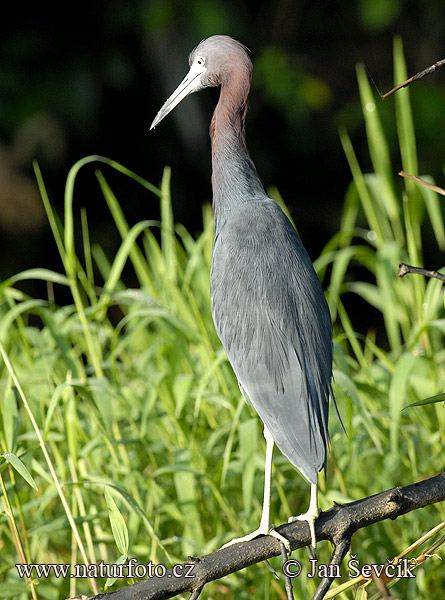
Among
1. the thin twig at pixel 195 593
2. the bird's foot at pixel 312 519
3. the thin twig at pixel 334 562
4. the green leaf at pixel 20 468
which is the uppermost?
the green leaf at pixel 20 468

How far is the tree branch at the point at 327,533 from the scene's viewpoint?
941 mm

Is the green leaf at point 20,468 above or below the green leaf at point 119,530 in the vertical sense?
above

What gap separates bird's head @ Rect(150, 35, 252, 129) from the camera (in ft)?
4.35

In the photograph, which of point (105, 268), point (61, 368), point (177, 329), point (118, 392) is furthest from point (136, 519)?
point (105, 268)

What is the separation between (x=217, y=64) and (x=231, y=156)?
0.17 metres

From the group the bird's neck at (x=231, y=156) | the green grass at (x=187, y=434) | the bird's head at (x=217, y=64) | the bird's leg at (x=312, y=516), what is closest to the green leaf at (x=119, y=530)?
the green grass at (x=187, y=434)

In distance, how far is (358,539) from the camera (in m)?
1.66

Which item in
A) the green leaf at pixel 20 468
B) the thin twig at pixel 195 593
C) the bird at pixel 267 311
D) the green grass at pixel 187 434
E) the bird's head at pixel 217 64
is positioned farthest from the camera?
the green grass at pixel 187 434

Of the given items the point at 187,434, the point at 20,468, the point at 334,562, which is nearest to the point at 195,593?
the point at 334,562

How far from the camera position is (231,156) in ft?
4.45

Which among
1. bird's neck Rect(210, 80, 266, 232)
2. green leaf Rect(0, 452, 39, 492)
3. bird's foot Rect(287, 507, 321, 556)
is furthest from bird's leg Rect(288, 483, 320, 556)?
bird's neck Rect(210, 80, 266, 232)

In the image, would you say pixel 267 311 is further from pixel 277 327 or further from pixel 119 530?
pixel 119 530

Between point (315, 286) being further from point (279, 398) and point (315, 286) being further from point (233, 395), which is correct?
point (233, 395)

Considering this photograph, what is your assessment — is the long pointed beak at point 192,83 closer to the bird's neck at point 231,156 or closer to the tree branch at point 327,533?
the bird's neck at point 231,156
